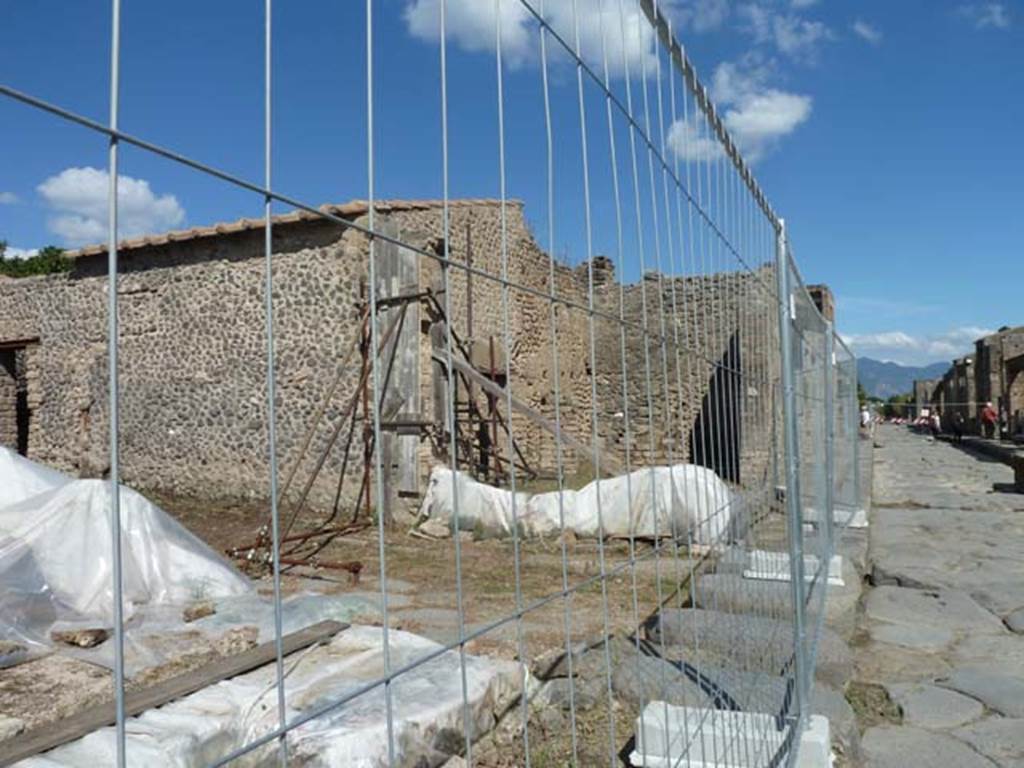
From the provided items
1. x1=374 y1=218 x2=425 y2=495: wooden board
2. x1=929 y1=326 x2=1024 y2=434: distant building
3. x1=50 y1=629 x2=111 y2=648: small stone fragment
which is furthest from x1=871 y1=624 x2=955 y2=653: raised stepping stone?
x1=929 y1=326 x2=1024 y2=434: distant building

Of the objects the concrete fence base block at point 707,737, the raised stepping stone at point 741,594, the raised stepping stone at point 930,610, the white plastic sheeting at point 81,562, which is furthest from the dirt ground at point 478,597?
the raised stepping stone at point 930,610

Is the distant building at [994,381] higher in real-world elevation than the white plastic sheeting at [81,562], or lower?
higher

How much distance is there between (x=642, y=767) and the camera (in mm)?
2455

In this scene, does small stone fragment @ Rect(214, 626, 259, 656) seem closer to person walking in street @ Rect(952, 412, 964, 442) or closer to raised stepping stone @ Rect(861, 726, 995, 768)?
raised stepping stone @ Rect(861, 726, 995, 768)

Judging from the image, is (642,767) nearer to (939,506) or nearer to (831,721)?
(831,721)

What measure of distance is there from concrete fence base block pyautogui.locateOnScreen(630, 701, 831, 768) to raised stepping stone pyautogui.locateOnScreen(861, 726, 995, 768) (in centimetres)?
67

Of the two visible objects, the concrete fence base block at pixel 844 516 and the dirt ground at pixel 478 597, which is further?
the concrete fence base block at pixel 844 516

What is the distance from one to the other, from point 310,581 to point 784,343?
Answer: 4517mm

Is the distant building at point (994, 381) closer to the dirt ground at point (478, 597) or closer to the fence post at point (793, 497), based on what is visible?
the dirt ground at point (478, 597)

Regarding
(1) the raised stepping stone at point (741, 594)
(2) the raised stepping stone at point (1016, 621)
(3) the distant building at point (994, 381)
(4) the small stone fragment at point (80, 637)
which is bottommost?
(2) the raised stepping stone at point (1016, 621)

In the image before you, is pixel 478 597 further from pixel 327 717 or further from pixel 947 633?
pixel 327 717

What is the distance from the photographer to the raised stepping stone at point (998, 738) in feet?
9.78

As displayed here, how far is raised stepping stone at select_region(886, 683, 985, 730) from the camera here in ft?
10.9

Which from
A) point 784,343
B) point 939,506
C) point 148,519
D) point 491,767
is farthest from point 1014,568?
point 148,519
